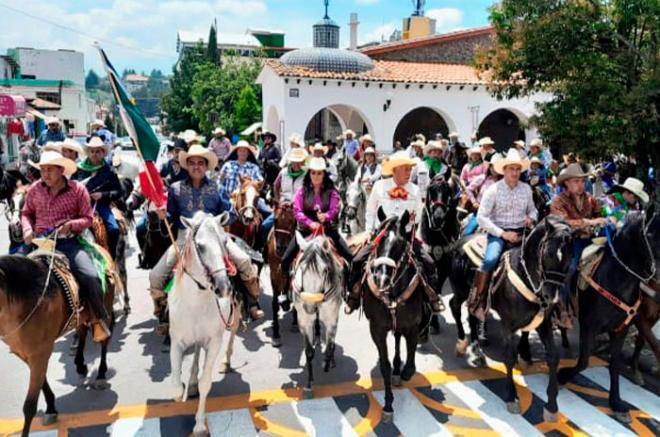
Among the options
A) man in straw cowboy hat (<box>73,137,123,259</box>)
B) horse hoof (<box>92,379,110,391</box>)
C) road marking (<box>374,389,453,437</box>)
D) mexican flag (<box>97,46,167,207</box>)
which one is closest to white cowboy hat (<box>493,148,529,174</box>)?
road marking (<box>374,389,453,437</box>)

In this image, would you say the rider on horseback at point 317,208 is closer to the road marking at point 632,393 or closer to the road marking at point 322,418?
the road marking at point 322,418

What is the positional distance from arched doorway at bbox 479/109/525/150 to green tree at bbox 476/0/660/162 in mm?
19908

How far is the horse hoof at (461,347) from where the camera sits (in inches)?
277

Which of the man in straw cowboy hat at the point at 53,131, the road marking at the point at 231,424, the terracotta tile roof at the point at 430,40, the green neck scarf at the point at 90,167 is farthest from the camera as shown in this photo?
the terracotta tile roof at the point at 430,40

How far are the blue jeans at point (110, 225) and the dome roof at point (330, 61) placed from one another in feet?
56.2

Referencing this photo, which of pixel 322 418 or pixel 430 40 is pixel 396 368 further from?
pixel 430 40

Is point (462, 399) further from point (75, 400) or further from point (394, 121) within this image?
point (394, 121)

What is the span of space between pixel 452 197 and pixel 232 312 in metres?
4.12

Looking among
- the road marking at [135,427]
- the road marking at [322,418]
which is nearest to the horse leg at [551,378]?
the road marking at [322,418]

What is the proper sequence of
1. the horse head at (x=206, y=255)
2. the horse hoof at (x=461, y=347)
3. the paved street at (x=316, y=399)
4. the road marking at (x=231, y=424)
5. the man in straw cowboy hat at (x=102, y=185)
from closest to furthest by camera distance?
the horse head at (x=206, y=255)
the road marking at (x=231, y=424)
the paved street at (x=316, y=399)
the horse hoof at (x=461, y=347)
the man in straw cowboy hat at (x=102, y=185)

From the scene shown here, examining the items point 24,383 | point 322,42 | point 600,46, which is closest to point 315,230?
point 24,383

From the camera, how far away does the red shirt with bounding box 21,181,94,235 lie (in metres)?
5.75

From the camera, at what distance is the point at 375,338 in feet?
19.3

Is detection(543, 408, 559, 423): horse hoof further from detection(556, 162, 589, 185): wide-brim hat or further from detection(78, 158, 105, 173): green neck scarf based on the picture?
detection(78, 158, 105, 173): green neck scarf
